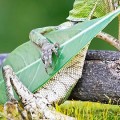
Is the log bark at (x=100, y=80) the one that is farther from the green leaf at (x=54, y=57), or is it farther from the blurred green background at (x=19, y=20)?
the blurred green background at (x=19, y=20)

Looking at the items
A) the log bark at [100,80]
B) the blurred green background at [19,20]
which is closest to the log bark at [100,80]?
the log bark at [100,80]

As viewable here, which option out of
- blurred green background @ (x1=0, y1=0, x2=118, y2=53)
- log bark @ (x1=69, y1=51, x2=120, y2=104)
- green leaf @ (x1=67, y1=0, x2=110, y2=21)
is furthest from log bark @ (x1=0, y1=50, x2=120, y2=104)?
blurred green background @ (x1=0, y1=0, x2=118, y2=53)

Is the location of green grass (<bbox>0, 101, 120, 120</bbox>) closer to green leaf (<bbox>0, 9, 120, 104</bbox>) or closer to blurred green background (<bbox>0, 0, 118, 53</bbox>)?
→ green leaf (<bbox>0, 9, 120, 104</bbox>)

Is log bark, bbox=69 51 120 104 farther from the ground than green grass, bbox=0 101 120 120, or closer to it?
farther from the ground

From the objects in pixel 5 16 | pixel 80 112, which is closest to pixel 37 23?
pixel 5 16

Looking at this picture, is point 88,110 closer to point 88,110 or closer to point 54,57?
point 88,110

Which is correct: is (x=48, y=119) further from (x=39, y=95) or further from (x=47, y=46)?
(x=47, y=46)

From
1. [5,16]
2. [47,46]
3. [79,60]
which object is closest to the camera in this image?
[47,46]
